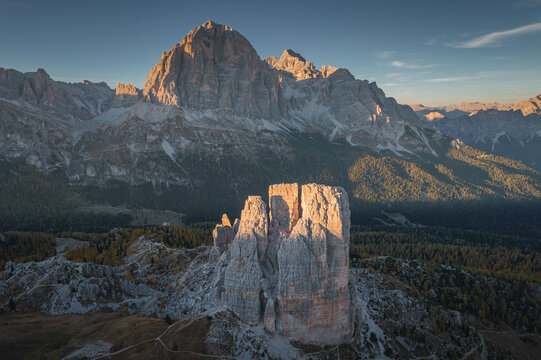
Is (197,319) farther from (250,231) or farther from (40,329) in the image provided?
(40,329)

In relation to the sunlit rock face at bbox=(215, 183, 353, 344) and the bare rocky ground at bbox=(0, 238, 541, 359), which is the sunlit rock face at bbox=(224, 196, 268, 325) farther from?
the bare rocky ground at bbox=(0, 238, 541, 359)

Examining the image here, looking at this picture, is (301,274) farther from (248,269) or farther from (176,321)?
(176,321)

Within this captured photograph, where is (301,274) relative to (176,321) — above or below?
above

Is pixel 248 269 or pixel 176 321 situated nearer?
pixel 248 269

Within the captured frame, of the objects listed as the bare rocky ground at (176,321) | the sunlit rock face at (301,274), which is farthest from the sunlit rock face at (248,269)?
the bare rocky ground at (176,321)

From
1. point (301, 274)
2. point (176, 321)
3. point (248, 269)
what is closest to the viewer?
point (301, 274)

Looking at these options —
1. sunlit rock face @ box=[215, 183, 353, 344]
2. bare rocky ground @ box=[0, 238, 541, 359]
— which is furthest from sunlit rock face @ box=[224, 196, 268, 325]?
bare rocky ground @ box=[0, 238, 541, 359]

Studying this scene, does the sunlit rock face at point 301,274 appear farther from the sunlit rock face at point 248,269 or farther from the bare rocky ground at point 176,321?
the bare rocky ground at point 176,321

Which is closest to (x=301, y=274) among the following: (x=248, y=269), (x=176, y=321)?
(x=248, y=269)
